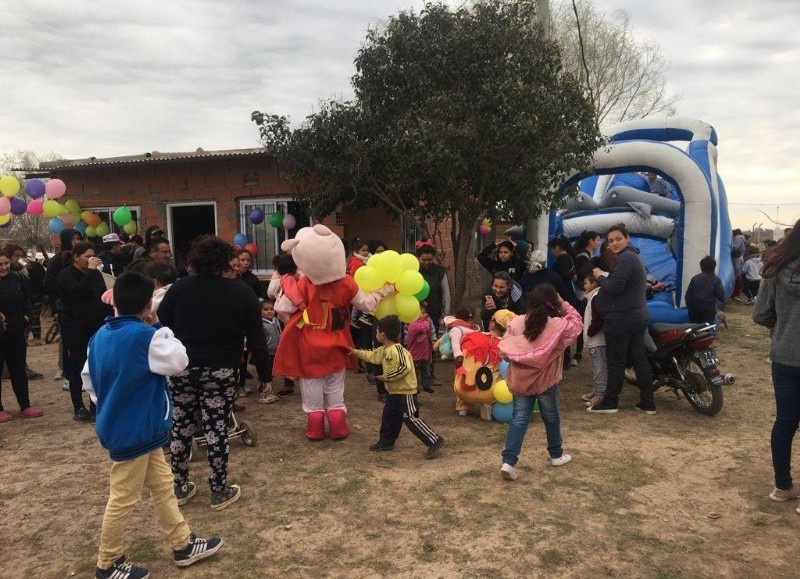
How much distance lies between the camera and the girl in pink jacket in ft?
13.6

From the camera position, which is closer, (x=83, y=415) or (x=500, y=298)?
(x=83, y=415)

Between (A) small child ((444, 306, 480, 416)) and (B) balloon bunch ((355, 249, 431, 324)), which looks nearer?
(B) balloon bunch ((355, 249, 431, 324))

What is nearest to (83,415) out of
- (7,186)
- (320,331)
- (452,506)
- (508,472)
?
(320,331)

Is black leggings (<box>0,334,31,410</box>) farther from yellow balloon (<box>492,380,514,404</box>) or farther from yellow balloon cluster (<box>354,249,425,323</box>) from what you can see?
yellow balloon (<box>492,380,514,404</box>)

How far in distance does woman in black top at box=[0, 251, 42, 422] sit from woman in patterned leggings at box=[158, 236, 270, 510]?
2855mm

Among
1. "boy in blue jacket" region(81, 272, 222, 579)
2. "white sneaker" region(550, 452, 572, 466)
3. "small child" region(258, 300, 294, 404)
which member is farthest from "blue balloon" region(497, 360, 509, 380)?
"boy in blue jacket" region(81, 272, 222, 579)

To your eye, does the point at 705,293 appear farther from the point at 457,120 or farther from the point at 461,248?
the point at 457,120

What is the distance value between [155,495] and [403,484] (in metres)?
1.74

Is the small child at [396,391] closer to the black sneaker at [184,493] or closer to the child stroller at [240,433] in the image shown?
the child stroller at [240,433]

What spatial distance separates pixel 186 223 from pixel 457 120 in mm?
7482

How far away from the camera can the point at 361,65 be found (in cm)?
755

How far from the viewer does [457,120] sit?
7.11 meters

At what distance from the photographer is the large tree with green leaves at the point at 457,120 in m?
6.91

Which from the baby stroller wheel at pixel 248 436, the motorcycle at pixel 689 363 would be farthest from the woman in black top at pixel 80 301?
the motorcycle at pixel 689 363
